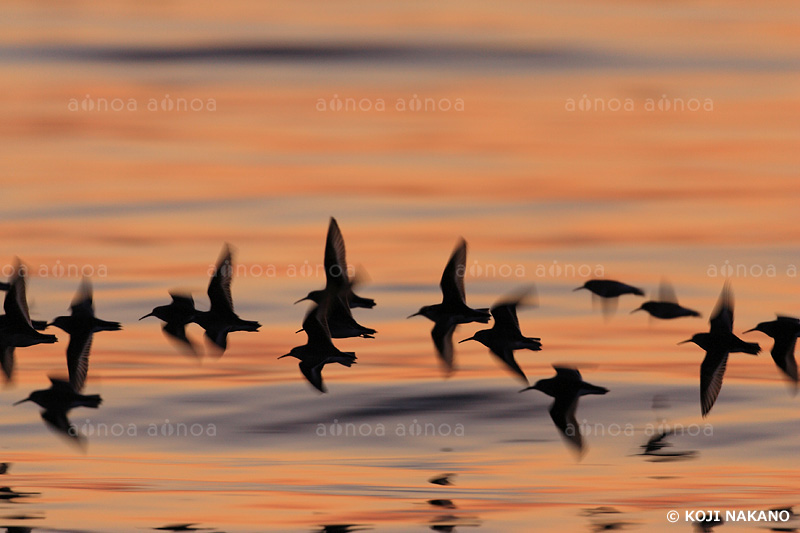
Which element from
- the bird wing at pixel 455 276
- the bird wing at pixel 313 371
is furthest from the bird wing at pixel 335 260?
the bird wing at pixel 455 276

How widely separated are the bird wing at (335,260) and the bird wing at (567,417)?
5166 millimetres

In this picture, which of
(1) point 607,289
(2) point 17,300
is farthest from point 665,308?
(2) point 17,300

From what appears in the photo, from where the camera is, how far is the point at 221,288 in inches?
1044

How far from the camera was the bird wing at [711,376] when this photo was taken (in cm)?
2442

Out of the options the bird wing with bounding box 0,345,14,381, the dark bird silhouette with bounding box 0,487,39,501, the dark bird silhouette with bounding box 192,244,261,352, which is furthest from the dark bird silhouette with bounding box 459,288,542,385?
the dark bird silhouette with bounding box 0,487,39,501

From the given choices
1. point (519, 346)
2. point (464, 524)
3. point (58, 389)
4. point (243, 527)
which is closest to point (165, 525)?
point (243, 527)

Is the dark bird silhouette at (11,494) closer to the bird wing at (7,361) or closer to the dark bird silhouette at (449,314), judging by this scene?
the bird wing at (7,361)

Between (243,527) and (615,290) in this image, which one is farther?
(615,290)

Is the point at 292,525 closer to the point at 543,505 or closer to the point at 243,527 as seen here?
the point at 243,527

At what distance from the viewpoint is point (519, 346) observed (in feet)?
86.8

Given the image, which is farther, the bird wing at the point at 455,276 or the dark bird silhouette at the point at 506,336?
the dark bird silhouette at the point at 506,336

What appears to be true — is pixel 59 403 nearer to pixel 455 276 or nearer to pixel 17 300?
pixel 17 300

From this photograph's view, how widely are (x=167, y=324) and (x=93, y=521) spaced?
474cm

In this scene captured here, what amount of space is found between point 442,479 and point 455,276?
8356mm
